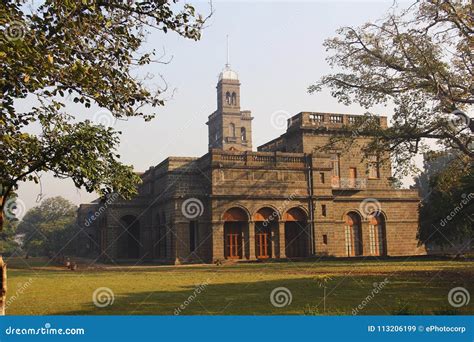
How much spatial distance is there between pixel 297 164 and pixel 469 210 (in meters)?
14.8

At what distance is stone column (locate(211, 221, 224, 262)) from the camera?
32.4 metres

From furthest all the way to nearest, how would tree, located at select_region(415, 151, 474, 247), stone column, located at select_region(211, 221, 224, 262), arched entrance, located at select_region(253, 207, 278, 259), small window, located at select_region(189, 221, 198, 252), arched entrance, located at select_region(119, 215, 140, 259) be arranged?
arched entrance, located at select_region(119, 215, 140, 259) → arched entrance, located at select_region(253, 207, 278, 259) → small window, located at select_region(189, 221, 198, 252) → stone column, located at select_region(211, 221, 224, 262) → tree, located at select_region(415, 151, 474, 247)

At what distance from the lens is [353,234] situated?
37.8 metres

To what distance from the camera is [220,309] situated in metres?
10.4

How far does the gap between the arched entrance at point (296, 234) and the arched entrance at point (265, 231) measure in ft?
3.68

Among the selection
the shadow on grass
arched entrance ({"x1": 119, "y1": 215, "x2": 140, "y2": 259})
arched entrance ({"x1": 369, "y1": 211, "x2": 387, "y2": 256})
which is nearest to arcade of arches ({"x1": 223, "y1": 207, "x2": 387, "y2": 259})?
arched entrance ({"x1": 369, "y1": 211, "x2": 387, "y2": 256})

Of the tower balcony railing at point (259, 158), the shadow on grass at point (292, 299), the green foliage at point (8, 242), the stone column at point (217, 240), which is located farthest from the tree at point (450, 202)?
the green foliage at point (8, 242)

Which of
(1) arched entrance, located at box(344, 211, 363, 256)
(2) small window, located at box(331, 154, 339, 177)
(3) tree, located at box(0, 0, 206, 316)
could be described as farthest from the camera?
(2) small window, located at box(331, 154, 339, 177)

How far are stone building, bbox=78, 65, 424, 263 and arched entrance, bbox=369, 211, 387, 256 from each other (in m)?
0.08

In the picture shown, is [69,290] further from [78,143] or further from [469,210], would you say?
[469,210]

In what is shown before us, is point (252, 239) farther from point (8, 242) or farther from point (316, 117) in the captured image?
point (8, 242)

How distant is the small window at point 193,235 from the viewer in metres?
33.5

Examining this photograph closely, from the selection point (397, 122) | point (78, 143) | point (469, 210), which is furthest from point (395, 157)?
point (78, 143)

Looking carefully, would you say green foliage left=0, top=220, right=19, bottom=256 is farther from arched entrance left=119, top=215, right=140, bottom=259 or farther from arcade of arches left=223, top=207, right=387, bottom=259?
arcade of arches left=223, top=207, right=387, bottom=259
